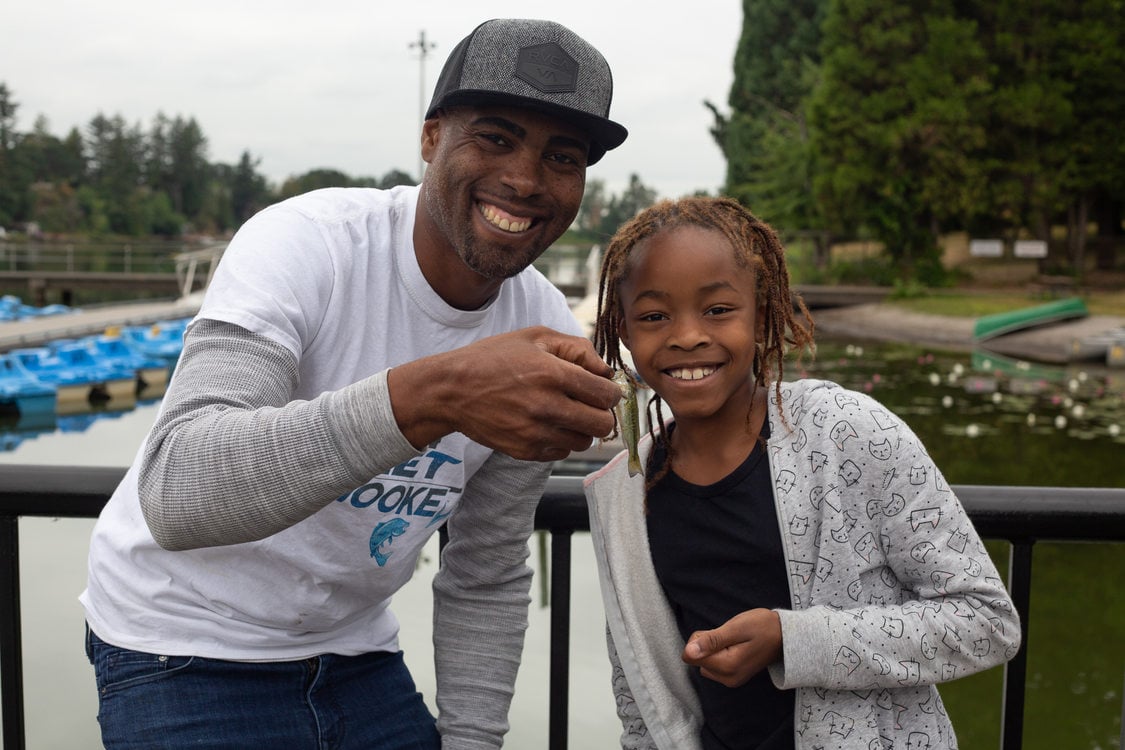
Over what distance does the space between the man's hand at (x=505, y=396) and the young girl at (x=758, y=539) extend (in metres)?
0.40

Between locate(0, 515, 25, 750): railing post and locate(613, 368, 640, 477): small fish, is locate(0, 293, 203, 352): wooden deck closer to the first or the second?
locate(0, 515, 25, 750): railing post

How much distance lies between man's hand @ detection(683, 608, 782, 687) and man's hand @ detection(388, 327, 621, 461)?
39 centimetres

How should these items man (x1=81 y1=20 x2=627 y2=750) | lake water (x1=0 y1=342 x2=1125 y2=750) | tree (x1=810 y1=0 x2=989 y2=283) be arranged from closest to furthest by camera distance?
man (x1=81 y1=20 x2=627 y2=750) → lake water (x1=0 y1=342 x2=1125 y2=750) → tree (x1=810 y1=0 x2=989 y2=283)

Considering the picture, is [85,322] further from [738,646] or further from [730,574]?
[738,646]

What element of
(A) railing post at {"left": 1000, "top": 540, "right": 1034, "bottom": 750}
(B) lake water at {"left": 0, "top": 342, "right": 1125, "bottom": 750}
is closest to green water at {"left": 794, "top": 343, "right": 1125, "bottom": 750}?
(B) lake water at {"left": 0, "top": 342, "right": 1125, "bottom": 750}

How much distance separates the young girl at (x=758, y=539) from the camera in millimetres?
1396

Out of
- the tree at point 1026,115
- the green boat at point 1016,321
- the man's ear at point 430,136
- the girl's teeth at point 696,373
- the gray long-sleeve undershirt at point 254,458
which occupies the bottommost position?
the green boat at point 1016,321

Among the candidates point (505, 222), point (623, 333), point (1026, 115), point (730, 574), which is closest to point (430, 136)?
point (505, 222)

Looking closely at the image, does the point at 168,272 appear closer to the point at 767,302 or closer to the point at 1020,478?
the point at 1020,478

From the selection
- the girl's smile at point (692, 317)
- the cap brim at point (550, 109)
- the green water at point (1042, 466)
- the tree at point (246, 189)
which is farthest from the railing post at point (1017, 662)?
the tree at point (246, 189)

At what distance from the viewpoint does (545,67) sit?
1.49m

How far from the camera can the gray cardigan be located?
139 cm

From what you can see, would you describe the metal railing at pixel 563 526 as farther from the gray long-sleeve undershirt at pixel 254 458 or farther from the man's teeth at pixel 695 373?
the gray long-sleeve undershirt at pixel 254 458

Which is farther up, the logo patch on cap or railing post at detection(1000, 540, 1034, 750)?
the logo patch on cap
